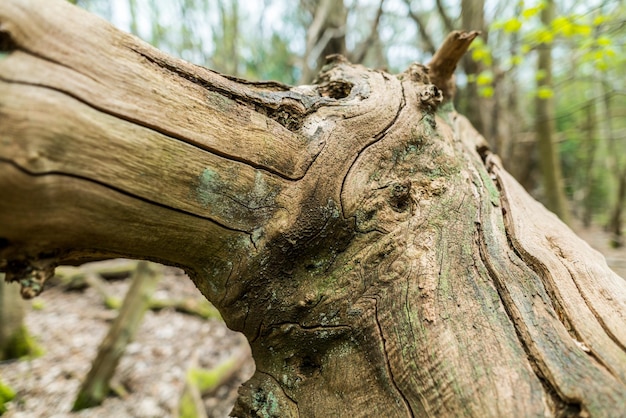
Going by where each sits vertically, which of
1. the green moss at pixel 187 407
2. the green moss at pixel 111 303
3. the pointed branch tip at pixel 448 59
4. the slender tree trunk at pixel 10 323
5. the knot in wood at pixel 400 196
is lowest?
the green moss at pixel 111 303

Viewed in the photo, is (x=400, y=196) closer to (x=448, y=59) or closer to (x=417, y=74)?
(x=417, y=74)


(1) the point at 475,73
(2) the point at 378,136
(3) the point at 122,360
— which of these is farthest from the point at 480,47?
(3) the point at 122,360

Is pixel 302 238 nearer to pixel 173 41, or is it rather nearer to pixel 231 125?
pixel 231 125

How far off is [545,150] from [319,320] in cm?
493

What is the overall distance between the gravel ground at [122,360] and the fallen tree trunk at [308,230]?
9.50 feet

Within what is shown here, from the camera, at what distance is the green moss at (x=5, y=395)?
2.91 m

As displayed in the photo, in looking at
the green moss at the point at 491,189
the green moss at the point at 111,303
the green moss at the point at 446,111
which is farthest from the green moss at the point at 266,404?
the green moss at the point at 111,303

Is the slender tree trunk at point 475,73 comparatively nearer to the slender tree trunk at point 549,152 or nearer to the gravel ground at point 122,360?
the slender tree trunk at point 549,152

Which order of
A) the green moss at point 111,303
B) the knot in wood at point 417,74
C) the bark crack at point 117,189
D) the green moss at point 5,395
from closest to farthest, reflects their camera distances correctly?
the bark crack at point 117,189 < the knot in wood at point 417,74 < the green moss at point 5,395 < the green moss at point 111,303

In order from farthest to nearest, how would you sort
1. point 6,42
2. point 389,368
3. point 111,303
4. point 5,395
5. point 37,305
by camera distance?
point 111,303 < point 37,305 < point 5,395 < point 389,368 < point 6,42

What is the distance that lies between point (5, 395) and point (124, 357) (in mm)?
1321

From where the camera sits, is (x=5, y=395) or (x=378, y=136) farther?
(x=5, y=395)

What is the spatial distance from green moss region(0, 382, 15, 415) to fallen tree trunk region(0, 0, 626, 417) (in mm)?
2815

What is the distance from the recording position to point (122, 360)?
4.23 meters
